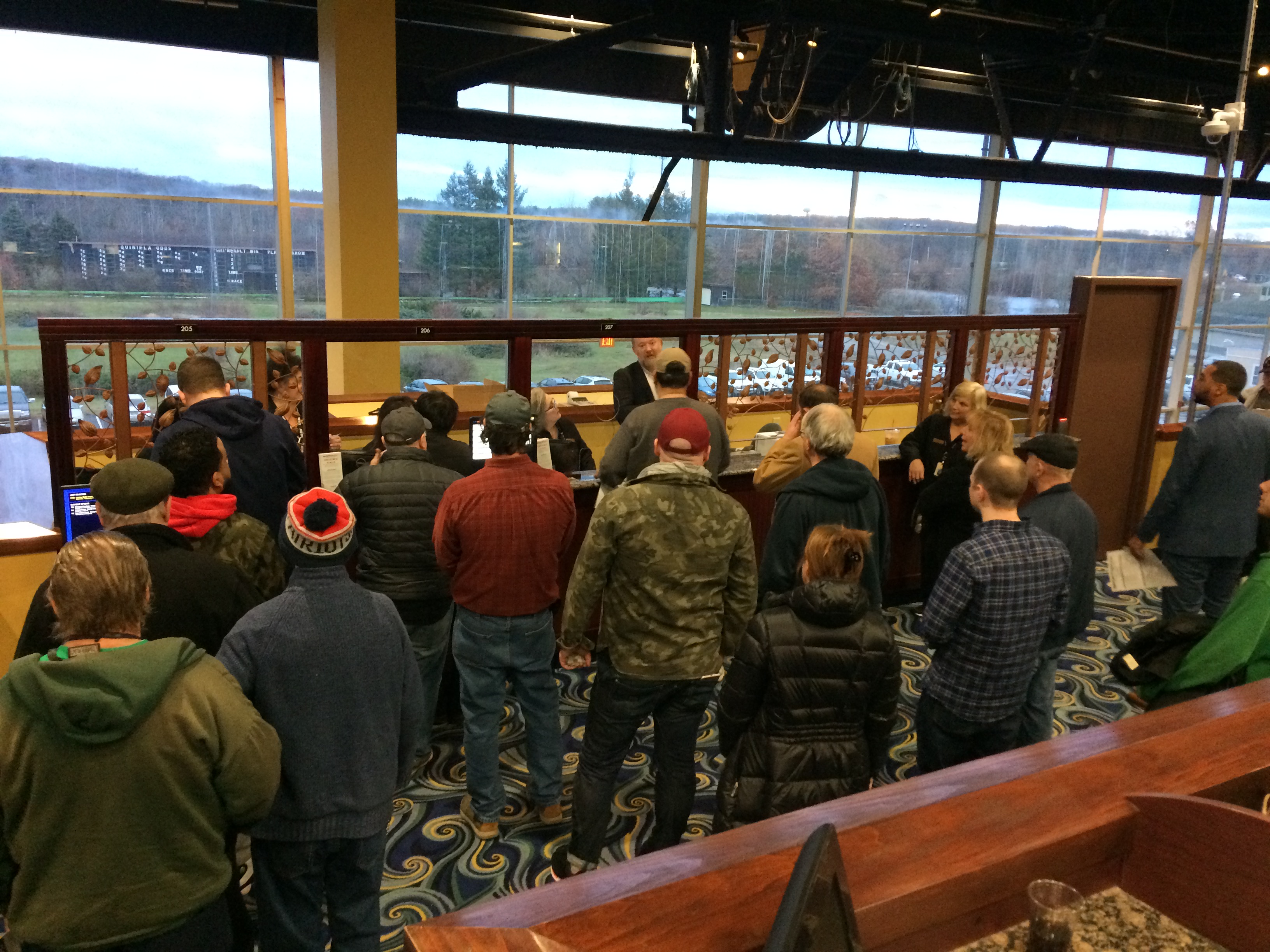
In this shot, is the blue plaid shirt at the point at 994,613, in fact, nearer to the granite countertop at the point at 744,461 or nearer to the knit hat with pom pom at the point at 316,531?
the granite countertop at the point at 744,461

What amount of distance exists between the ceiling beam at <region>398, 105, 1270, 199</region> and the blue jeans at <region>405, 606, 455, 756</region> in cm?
463

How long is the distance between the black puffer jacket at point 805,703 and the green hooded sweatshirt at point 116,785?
129 centimetres

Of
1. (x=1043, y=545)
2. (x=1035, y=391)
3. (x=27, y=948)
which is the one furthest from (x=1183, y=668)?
(x=1035, y=391)

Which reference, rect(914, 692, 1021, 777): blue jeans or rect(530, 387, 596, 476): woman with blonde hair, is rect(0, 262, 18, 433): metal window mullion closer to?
rect(530, 387, 596, 476): woman with blonde hair

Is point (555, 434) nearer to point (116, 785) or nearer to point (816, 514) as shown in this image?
point (816, 514)

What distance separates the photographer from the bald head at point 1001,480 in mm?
3004

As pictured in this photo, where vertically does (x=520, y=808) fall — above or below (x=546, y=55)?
below

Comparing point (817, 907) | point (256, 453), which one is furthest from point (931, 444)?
point (817, 907)

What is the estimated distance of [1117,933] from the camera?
60.7 inches

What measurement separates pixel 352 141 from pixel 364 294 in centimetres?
122

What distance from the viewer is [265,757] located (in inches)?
76.9

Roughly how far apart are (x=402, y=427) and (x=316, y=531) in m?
1.31

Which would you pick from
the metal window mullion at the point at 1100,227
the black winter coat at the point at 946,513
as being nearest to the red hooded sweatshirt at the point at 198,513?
the black winter coat at the point at 946,513

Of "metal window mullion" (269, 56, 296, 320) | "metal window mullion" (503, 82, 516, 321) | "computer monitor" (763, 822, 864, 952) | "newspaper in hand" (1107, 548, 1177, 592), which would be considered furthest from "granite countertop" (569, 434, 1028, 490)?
"metal window mullion" (503, 82, 516, 321)
